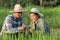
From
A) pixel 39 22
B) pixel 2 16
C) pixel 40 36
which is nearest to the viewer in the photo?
pixel 40 36

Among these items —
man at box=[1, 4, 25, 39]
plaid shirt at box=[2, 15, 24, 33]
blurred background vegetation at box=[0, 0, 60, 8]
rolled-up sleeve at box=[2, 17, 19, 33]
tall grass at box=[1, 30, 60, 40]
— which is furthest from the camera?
blurred background vegetation at box=[0, 0, 60, 8]

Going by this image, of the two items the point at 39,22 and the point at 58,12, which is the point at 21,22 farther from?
the point at 58,12

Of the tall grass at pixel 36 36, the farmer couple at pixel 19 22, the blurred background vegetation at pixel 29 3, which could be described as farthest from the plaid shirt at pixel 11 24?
the blurred background vegetation at pixel 29 3

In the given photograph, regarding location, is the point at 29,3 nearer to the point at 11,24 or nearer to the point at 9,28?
the point at 11,24

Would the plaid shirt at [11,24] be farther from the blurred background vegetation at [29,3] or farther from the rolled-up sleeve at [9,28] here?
the blurred background vegetation at [29,3]

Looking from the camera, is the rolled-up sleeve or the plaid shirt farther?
the plaid shirt

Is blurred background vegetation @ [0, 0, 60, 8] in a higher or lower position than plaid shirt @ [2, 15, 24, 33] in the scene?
lower

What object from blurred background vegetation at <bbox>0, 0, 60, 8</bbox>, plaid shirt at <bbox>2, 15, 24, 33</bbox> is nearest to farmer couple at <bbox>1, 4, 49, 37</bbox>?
plaid shirt at <bbox>2, 15, 24, 33</bbox>

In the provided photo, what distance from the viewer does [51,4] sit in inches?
855

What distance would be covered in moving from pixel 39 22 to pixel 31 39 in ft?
3.16

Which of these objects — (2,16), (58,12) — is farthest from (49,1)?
(2,16)

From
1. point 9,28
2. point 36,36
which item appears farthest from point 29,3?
point 36,36

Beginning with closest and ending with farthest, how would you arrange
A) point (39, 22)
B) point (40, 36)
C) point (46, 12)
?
point (40, 36) < point (39, 22) < point (46, 12)

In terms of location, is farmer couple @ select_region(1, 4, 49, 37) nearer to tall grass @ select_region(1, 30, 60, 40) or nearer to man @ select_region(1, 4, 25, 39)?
man @ select_region(1, 4, 25, 39)
